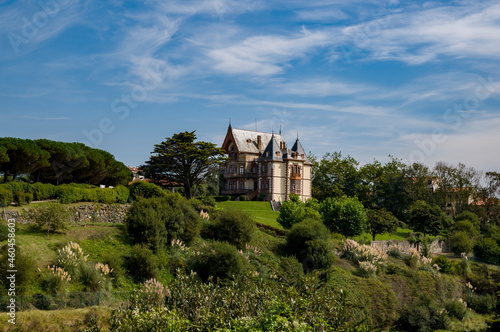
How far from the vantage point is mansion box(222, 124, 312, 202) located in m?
67.9

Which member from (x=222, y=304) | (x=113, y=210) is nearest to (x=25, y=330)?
(x=222, y=304)

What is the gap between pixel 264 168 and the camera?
6838 centimetres

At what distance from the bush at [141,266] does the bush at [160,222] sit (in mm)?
2146

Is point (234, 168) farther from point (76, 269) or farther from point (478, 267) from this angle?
point (76, 269)

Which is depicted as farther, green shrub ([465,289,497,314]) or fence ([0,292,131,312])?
green shrub ([465,289,497,314])

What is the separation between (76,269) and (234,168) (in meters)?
50.0

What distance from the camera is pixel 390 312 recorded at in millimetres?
29047

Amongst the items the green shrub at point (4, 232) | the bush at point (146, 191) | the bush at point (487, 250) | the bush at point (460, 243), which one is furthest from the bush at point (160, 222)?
the bush at point (487, 250)

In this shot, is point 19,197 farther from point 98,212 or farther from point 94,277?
point 94,277

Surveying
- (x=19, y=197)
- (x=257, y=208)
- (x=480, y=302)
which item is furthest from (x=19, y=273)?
(x=257, y=208)

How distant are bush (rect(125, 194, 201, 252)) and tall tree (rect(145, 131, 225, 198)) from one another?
19.6 m

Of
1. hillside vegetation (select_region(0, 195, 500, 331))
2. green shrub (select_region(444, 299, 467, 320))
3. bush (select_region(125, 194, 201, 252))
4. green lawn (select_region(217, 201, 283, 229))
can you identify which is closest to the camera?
hillside vegetation (select_region(0, 195, 500, 331))

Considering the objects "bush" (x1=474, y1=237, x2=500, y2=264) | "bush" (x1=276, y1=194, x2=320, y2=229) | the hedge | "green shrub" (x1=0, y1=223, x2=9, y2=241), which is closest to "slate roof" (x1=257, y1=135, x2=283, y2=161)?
"bush" (x1=276, y1=194, x2=320, y2=229)

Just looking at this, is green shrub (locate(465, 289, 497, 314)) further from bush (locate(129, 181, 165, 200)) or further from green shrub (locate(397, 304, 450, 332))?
bush (locate(129, 181, 165, 200))
